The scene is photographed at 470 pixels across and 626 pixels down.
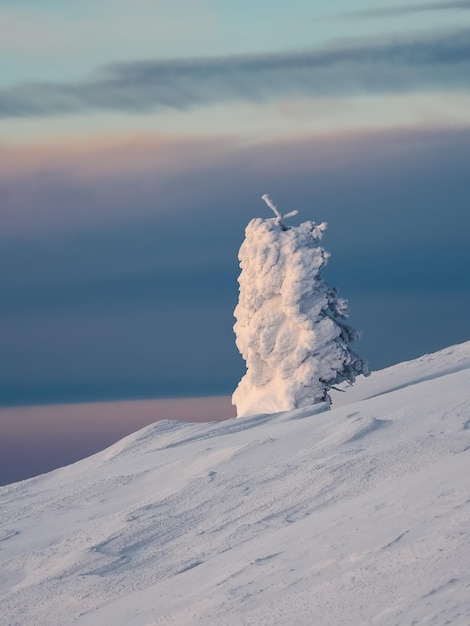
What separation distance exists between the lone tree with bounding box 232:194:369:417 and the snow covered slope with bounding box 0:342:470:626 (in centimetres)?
477

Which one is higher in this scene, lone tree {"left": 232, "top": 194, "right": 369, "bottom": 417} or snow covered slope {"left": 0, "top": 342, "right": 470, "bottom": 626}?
lone tree {"left": 232, "top": 194, "right": 369, "bottom": 417}

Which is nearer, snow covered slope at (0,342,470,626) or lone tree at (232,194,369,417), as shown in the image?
snow covered slope at (0,342,470,626)

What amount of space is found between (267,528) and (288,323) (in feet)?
53.8

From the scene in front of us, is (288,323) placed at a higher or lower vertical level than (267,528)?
higher

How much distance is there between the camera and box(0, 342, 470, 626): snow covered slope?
14.7 metres

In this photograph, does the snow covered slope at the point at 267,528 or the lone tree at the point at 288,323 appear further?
the lone tree at the point at 288,323

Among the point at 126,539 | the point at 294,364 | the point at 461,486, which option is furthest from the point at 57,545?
the point at 294,364

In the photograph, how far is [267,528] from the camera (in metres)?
19.9

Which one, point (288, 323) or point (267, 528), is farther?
point (288, 323)

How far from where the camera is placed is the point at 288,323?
35.9 m

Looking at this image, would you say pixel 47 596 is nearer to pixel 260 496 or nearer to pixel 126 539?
pixel 126 539

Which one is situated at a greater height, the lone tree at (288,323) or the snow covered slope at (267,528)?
the lone tree at (288,323)

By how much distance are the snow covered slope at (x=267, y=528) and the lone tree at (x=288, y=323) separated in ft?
15.6

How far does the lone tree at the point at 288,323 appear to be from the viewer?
1388 inches
